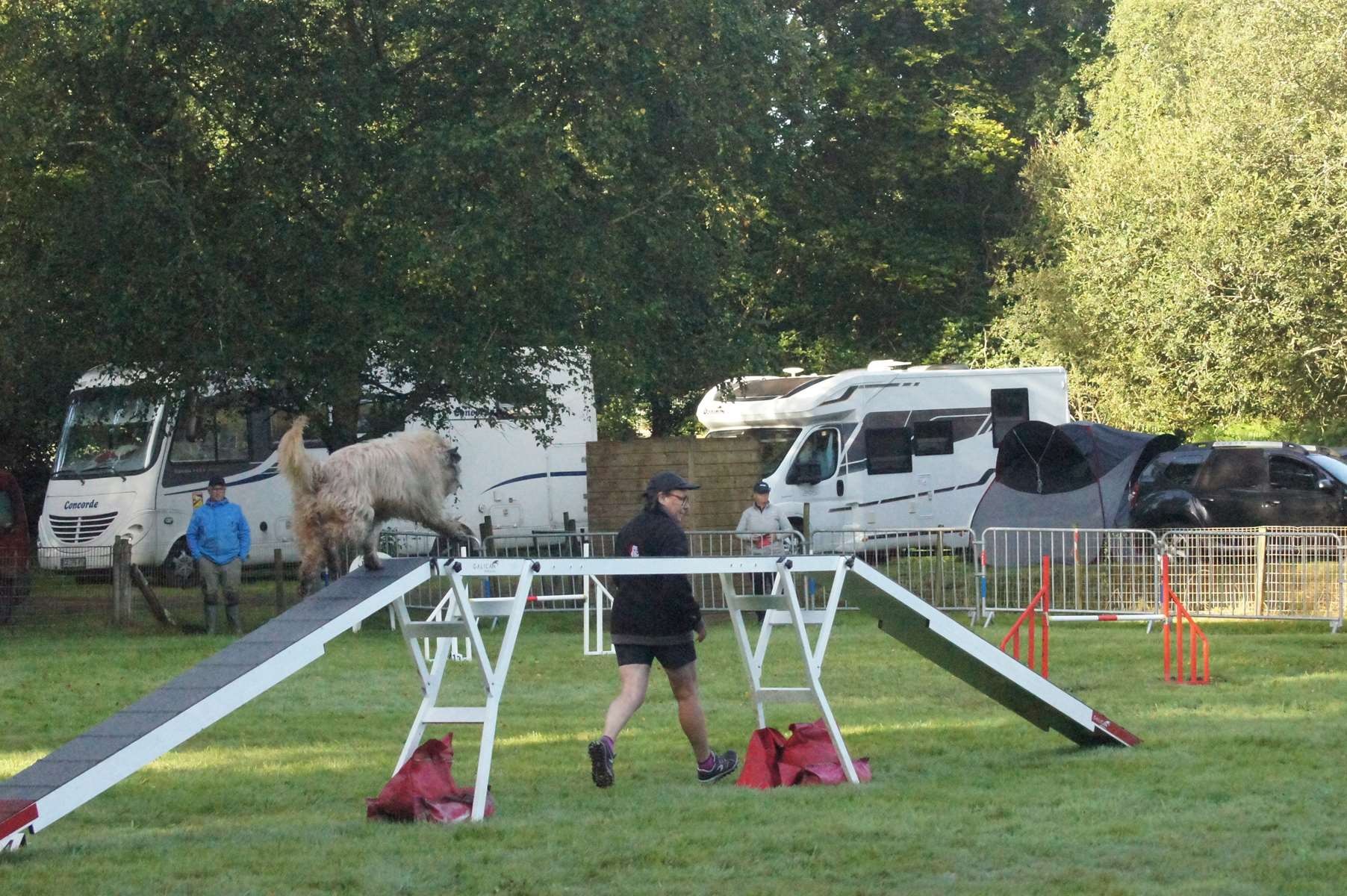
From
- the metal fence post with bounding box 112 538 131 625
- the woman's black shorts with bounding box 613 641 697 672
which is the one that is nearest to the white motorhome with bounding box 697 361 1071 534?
the metal fence post with bounding box 112 538 131 625

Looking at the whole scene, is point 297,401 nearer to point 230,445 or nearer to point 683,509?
point 230,445

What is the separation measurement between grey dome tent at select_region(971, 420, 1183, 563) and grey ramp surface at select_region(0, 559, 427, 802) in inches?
571

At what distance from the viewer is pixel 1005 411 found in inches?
1021

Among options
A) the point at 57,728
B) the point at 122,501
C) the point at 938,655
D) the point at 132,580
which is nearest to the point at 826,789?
the point at 938,655

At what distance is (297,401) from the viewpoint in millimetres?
18703

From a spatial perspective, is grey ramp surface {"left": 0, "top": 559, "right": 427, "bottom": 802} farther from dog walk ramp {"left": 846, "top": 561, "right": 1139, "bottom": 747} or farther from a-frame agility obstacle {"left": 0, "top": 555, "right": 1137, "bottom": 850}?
dog walk ramp {"left": 846, "top": 561, "right": 1139, "bottom": 747}

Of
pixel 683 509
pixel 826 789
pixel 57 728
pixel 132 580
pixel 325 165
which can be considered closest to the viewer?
pixel 826 789

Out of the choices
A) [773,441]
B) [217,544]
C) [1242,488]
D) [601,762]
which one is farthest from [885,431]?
[601,762]

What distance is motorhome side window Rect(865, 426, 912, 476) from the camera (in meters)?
25.2

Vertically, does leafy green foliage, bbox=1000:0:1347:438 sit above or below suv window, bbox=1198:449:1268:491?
above

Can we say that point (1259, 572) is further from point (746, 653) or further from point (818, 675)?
point (818, 675)

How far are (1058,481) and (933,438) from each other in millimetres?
4377

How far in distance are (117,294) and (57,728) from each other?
764 cm

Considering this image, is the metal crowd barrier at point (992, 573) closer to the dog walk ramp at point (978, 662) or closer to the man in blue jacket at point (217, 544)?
the man in blue jacket at point (217, 544)
